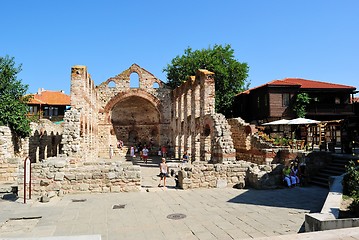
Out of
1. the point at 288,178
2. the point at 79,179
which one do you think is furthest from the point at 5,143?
the point at 288,178

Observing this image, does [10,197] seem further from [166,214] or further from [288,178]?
[288,178]

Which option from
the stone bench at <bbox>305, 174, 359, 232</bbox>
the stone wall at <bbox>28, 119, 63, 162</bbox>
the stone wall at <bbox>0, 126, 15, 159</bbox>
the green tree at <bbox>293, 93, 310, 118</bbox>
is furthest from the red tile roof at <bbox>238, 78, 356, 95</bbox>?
the stone bench at <bbox>305, 174, 359, 232</bbox>

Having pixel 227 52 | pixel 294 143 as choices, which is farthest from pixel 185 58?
pixel 294 143

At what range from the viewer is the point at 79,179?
37.7ft

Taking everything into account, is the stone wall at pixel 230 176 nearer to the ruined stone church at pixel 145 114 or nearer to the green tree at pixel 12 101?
the ruined stone church at pixel 145 114

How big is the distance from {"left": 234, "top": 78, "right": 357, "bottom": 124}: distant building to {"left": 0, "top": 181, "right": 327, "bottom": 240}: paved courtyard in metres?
18.6

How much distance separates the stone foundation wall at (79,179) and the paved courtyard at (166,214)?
0.49 metres

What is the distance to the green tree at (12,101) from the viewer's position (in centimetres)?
2094

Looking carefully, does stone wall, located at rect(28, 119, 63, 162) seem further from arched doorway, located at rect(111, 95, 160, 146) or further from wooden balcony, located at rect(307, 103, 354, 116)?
wooden balcony, located at rect(307, 103, 354, 116)

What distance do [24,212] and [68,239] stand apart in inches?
199

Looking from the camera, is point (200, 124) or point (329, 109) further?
point (329, 109)

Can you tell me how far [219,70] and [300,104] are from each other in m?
9.15

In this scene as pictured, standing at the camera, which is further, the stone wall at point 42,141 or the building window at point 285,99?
the building window at point 285,99

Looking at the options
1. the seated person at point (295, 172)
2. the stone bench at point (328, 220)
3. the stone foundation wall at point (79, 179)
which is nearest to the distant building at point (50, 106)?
the stone foundation wall at point (79, 179)
